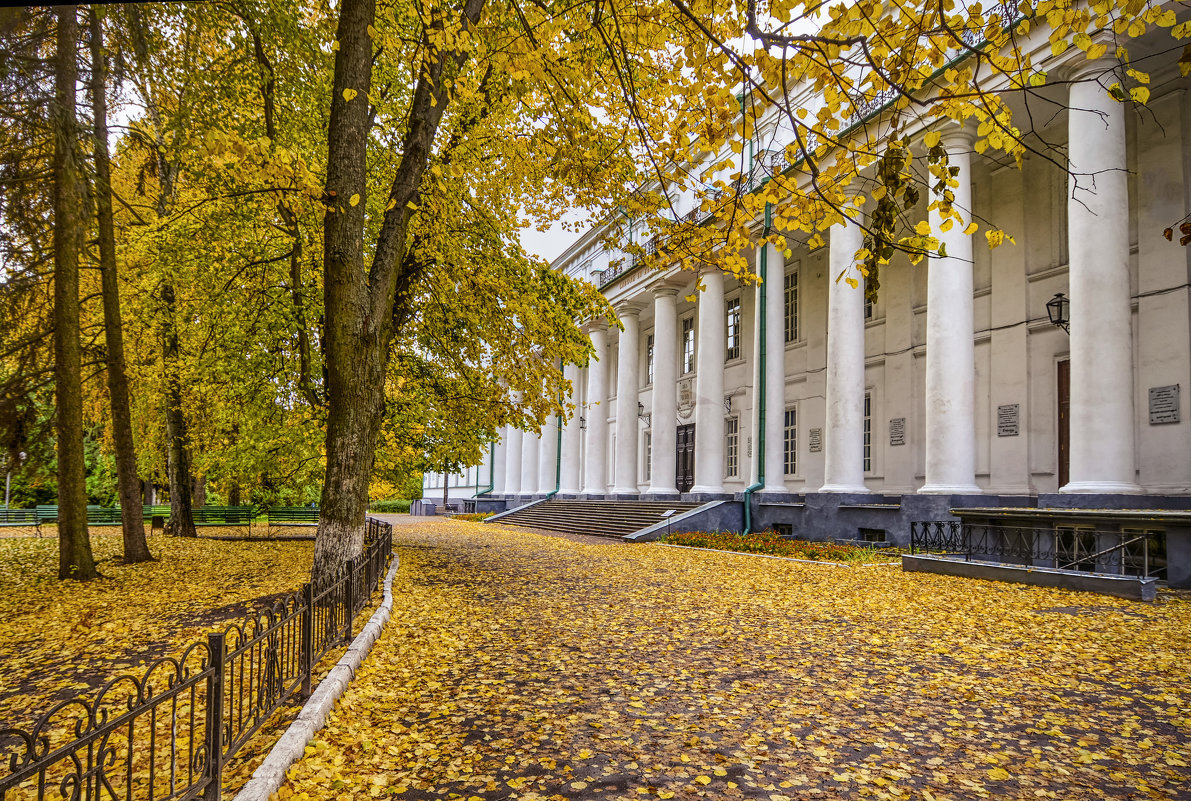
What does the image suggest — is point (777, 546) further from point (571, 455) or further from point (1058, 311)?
point (571, 455)

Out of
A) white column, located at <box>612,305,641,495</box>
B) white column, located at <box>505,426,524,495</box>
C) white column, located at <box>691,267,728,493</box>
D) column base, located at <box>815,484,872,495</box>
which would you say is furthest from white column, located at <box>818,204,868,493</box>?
white column, located at <box>505,426,524,495</box>

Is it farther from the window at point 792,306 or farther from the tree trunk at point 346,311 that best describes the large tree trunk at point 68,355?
the window at point 792,306

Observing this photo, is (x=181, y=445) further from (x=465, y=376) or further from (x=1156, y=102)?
(x=1156, y=102)

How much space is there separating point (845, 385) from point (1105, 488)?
7.04m

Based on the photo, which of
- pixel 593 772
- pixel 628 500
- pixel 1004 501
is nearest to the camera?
pixel 593 772

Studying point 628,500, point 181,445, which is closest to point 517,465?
point 628,500

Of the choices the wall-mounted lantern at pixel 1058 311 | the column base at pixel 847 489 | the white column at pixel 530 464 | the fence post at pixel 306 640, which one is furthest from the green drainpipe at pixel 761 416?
the white column at pixel 530 464

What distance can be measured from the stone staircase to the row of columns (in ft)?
3.29

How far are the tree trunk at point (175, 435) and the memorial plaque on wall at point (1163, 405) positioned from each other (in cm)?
2055

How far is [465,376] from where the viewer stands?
15.2 metres

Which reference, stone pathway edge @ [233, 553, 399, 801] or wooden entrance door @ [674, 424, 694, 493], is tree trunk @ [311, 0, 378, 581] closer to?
stone pathway edge @ [233, 553, 399, 801]

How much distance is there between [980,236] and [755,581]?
465 inches

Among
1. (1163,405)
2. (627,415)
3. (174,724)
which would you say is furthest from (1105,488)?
(627,415)

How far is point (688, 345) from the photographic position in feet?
105
